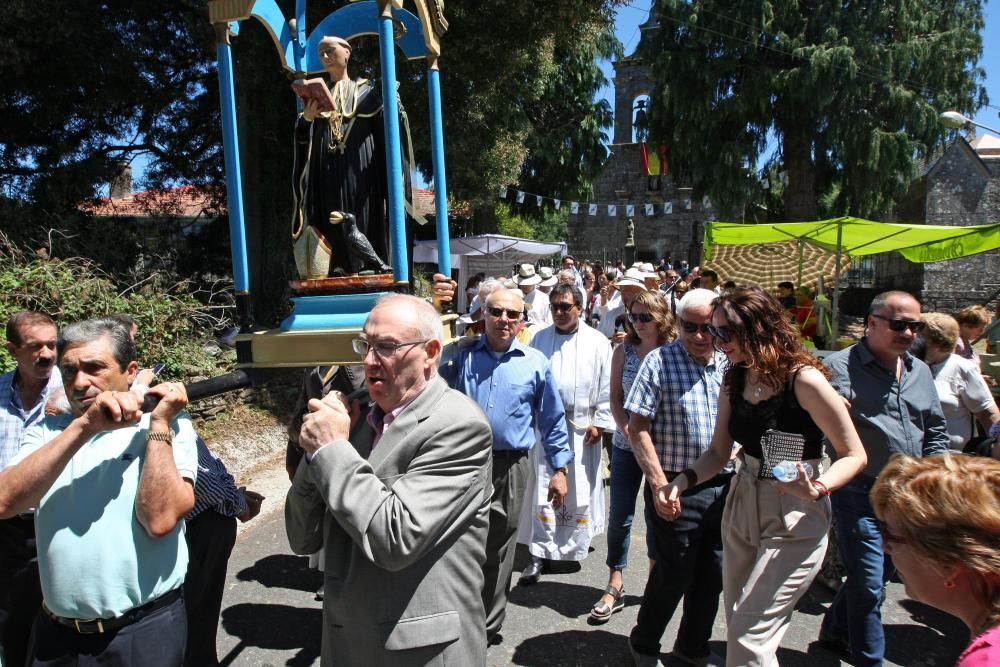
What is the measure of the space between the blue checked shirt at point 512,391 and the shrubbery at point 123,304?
4.03 m

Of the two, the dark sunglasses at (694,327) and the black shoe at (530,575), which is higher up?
the dark sunglasses at (694,327)

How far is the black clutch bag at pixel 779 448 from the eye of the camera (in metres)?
2.54

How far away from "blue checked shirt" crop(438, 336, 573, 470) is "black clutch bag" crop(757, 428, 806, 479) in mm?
1249

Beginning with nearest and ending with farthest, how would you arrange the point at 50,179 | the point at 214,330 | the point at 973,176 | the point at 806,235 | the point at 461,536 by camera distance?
1. the point at 461,536
2. the point at 214,330
3. the point at 50,179
4. the point at 806,235
5. the point at 973,176

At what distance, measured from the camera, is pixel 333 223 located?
3.17 meters

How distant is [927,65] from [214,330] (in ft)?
69.5

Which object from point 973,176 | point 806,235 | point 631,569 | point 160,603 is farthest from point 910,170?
point 160,603

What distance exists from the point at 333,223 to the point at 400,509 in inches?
74.2

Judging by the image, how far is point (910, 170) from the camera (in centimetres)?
1995

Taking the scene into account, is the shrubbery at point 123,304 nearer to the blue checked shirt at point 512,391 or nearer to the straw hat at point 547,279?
the blue checked shirt at point 512,391

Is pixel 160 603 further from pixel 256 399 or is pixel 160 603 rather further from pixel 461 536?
pixel 256 399

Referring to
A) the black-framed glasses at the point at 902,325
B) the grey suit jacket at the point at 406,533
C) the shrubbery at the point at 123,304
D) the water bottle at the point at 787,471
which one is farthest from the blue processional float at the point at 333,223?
the shrubbery at the point at 123,304

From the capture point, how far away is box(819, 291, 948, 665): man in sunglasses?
2.91m

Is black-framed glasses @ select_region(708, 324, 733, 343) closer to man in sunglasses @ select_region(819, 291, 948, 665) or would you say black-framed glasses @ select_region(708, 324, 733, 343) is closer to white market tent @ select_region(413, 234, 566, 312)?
man in sunglasses @ select_region(819, 291, 948, 665)
